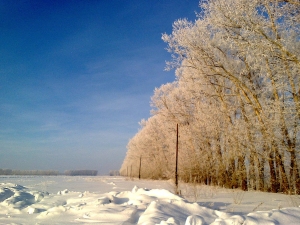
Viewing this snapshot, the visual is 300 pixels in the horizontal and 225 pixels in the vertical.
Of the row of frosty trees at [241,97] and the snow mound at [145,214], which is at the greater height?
the row of frosty trees at [241,97]

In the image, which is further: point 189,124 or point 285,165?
point 189,124

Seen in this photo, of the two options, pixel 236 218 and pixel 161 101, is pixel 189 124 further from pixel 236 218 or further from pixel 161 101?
pixel 236 218

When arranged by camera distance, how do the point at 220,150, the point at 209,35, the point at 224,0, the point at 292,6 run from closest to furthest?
1. the point at 292,6
2. the point at 224,0
3. the point at 209,35
4. the point at 220,150

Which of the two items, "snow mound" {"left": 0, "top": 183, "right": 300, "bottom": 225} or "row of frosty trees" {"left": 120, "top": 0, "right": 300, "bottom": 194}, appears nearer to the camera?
"snow mound" {"left": 0, "top": 183, "right": 300, "bottom": 225}

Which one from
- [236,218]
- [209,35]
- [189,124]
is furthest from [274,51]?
[189,124]

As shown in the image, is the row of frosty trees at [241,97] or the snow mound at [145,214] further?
the row of frosty trees at [241,97]

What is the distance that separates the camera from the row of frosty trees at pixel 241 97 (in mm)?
9047

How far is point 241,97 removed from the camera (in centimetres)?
1495

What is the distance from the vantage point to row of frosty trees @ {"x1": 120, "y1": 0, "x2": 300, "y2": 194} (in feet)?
29.7

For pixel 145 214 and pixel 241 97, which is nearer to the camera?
pixel 145 214

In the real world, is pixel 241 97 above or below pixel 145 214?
above

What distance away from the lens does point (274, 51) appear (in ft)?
28.2

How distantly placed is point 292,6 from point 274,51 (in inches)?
56.5

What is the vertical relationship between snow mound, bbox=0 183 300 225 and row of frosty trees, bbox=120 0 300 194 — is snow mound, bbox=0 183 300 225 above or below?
below
